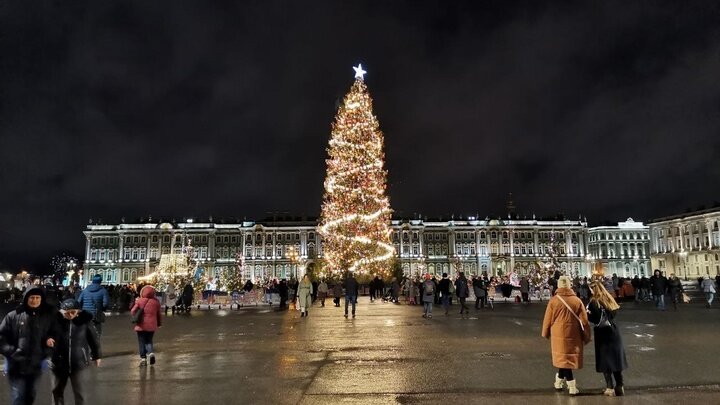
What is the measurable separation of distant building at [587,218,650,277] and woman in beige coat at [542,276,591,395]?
126 metres

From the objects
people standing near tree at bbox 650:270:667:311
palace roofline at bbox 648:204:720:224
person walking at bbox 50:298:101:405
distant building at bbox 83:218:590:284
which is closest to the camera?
person walking at bbox 50:298:101:405

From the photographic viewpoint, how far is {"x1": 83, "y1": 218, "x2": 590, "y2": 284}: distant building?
379 ft

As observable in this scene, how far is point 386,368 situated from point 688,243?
10783 cm

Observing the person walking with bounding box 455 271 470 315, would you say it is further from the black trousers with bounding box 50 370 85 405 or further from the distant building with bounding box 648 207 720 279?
the distant building with bounding box 648 207 720 279

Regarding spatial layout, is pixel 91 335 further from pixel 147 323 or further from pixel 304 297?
pixel 304 297

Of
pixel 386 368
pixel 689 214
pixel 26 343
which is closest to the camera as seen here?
pixel 26 343

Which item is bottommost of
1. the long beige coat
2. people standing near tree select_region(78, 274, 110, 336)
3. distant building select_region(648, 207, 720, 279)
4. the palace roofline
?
the long beige coat

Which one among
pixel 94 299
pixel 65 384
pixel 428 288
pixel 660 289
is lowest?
pixel 65 384

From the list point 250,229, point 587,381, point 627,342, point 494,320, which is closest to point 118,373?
point 587,381

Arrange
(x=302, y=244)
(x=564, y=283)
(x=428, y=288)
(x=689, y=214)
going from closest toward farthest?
(x=564, y=283), (x=428, y=288), (x=689, y=214), (x=302, y=244)

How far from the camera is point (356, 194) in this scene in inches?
1307

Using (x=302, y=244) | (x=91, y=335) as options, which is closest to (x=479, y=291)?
(x=91, y=335)

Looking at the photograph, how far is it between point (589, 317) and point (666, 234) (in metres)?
113

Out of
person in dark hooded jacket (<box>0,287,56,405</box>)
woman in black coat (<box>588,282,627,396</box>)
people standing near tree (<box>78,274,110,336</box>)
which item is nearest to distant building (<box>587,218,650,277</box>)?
A: people standing near tree (<box>78,274,110,336</box>)
